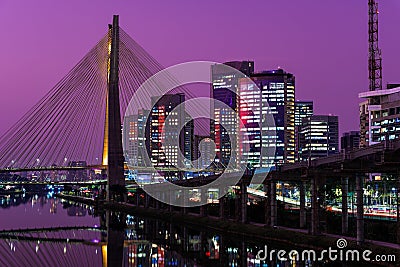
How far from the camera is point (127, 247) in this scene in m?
47.1

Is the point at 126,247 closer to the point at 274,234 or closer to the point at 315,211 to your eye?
the point at 274,234

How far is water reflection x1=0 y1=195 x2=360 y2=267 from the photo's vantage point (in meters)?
39.7

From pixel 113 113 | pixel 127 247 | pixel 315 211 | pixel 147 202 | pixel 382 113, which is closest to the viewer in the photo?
pixel 315 211

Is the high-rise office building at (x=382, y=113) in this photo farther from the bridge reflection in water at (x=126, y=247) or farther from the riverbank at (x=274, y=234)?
the bridge reflection in water at (x=126, y=247)

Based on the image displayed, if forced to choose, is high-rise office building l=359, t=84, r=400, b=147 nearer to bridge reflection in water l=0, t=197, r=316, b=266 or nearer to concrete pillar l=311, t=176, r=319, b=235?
bridge reflection in water l=0, t=197, r=316, b=266

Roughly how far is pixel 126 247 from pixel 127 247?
→ 0.32ft

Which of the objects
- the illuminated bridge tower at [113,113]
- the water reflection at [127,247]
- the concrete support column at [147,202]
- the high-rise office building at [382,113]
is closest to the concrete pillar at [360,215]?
the water reflection at [127,247]

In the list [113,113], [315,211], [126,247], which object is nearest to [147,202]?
[113,113]

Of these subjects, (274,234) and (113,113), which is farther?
(113,113)

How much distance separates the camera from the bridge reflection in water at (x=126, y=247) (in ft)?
131

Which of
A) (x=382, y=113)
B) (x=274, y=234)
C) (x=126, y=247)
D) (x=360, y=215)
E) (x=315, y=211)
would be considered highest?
(x=382, y=113)

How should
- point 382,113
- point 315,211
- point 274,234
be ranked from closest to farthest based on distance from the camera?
point 315,211 → point 274,234 → point 382,113

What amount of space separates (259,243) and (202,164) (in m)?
127

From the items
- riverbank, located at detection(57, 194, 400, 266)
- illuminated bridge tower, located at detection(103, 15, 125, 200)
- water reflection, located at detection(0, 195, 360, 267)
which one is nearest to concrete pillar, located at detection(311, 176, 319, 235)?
riverbank, located at detection(57, 194, 400, 266)
